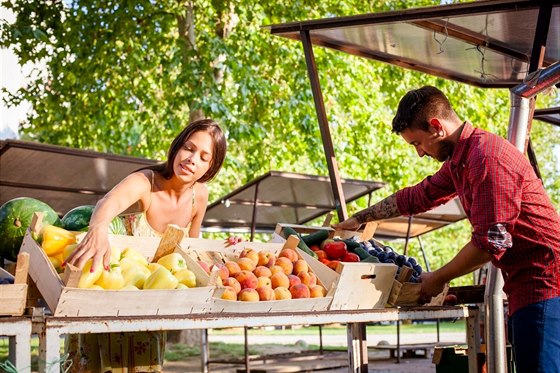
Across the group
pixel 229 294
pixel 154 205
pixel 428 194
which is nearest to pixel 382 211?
pixel 428 194

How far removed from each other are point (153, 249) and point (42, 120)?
491 inches

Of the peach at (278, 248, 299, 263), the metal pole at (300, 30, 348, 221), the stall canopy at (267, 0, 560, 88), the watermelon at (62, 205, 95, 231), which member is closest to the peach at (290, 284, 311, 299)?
the peach at (278, 248, 299, 263)

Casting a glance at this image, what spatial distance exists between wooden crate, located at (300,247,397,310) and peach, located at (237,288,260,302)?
Result: 42cm

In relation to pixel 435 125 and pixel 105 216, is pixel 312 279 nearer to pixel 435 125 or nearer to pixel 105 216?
pixel 435 125

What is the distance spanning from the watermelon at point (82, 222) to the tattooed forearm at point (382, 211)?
1483 mm

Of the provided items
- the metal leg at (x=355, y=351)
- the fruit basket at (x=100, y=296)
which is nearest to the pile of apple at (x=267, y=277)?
the fruit basket at (x=100, y=296)

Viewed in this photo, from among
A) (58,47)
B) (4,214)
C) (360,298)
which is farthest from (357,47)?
(58,47)

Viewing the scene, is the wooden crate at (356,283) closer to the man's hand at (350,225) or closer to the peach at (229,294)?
the peach at (229,294)

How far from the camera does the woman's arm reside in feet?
9.29

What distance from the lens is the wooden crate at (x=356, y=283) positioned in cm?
356

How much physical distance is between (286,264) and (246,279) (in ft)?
1.21

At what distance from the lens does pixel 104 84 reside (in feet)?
48.5

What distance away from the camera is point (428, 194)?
431 centimetres

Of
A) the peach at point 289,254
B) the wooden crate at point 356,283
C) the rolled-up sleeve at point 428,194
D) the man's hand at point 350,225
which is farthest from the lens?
the man's hand at point 350,225
